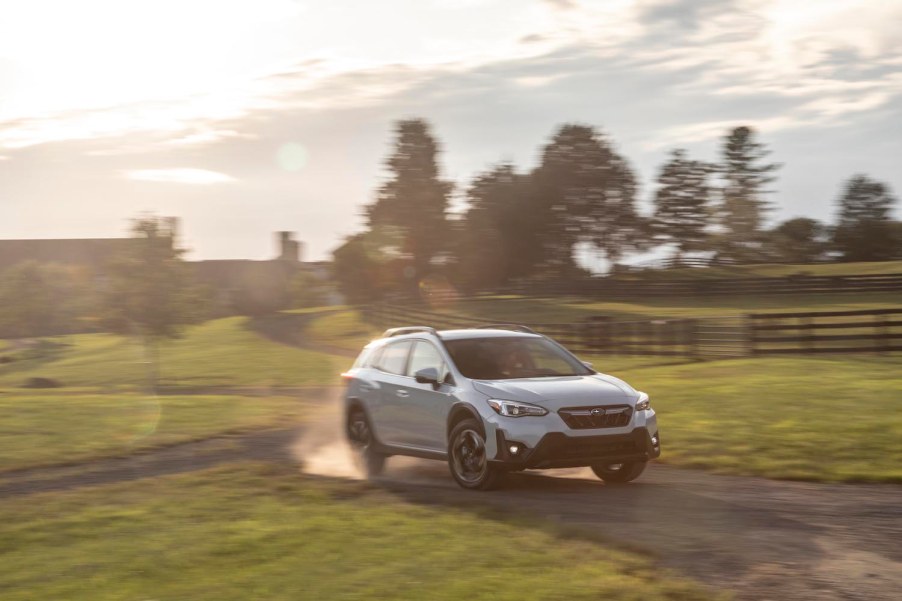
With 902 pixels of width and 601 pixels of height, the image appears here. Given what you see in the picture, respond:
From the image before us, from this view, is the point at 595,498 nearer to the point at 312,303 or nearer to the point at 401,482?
the point at 401,482

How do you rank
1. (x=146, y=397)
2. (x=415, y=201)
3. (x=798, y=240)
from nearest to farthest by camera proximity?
(x=146, y=397) → (x=415, y=201) → (x=798, y=240)

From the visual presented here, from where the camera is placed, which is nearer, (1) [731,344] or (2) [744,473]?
(2) [744,473]

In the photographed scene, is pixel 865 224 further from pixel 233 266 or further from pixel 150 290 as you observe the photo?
pixel 150 290

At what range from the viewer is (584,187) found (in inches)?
4031

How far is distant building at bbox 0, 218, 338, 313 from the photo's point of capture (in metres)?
101

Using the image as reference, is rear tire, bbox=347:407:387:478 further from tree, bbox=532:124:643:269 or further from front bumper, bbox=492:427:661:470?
tree, bbox=532:124:643:269

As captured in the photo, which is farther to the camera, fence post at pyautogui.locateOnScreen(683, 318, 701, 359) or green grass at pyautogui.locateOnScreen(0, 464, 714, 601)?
fence post at pyautogui.locateOnScreen(683, 318, 701, 359)

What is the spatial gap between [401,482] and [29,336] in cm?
7743

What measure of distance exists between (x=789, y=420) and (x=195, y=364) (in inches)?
1351

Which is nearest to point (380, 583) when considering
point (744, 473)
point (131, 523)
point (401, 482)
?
point (131, 523)

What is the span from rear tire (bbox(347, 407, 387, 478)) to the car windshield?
6.26 feet

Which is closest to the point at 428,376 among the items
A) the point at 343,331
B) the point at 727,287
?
the point at 343,331

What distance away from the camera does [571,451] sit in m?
10.6

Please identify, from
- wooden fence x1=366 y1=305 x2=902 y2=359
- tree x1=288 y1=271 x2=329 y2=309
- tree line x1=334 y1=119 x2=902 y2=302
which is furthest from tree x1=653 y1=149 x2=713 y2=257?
wooden fence x1=366 y1=305 x2=902 y2=359
